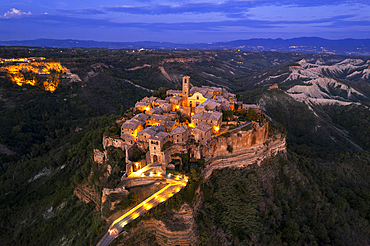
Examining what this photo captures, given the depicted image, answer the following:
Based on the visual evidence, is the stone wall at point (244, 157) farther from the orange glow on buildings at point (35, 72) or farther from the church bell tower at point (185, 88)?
the orange glow on buildings at point (35, 72)

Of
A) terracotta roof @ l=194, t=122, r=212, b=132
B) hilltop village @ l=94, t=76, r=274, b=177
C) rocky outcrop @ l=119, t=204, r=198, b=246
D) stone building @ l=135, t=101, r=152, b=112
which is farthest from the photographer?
stone building @ l=135, t=101, r=152, b=112

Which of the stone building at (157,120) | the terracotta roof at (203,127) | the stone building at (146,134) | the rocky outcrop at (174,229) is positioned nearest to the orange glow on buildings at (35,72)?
the stone building at (157,120)

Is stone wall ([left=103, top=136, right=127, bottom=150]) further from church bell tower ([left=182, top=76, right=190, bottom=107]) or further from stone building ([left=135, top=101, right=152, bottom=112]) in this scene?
church bell tower ([left=182, top=76, right=190, bottom=107])

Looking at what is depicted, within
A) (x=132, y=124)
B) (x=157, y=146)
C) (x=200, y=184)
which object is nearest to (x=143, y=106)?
(x=132, y=124)

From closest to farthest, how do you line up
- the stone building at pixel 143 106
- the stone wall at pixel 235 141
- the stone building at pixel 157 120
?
the stone wall at pixel 235 141, the stone building at pixel 157 120, the stone building at pixel 143 106

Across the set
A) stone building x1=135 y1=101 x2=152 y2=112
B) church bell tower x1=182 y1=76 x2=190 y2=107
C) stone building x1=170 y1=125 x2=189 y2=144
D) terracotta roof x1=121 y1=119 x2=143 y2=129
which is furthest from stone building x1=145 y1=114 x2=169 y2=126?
church bell tower x1=182 y1=76 x2=190 y2=107

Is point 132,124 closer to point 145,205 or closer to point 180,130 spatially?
point 180,130

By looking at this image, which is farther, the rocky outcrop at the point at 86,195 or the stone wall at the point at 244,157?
the rocky outcrop at the point at 86,195
